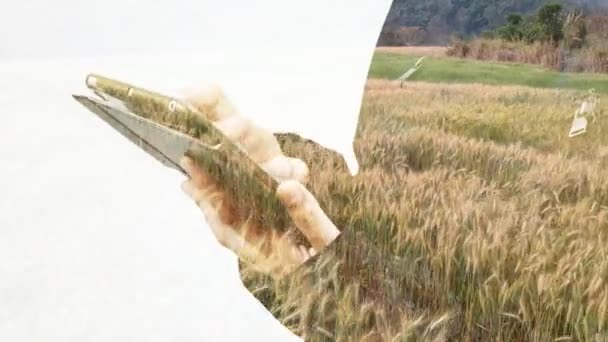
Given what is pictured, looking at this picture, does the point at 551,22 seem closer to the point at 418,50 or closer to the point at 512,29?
the point at 512,29

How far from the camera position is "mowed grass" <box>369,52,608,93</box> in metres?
0.99

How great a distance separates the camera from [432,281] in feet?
3.48

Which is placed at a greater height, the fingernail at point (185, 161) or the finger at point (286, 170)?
the fingernail at point (185, 161)

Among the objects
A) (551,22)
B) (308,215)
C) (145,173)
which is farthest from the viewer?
(145,173)

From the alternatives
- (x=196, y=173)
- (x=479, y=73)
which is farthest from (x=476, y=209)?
(x=196, y=173)

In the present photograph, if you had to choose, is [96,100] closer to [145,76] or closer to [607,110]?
[145,76]

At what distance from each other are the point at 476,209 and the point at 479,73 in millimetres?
153

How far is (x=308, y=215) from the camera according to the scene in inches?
44.5

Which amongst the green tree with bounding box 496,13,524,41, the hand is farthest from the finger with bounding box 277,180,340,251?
the green tree with bounding box 496,13,524,41

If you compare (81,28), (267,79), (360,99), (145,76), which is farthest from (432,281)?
(81,28)

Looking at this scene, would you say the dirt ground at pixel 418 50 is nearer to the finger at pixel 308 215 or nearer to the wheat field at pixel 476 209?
→ the wheat field at pixel 476 209

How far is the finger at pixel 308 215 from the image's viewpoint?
1.12m

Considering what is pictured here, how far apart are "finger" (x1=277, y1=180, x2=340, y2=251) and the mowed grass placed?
0.16 metres

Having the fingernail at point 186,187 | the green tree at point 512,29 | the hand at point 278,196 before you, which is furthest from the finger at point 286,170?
the green tree at point 512,29
